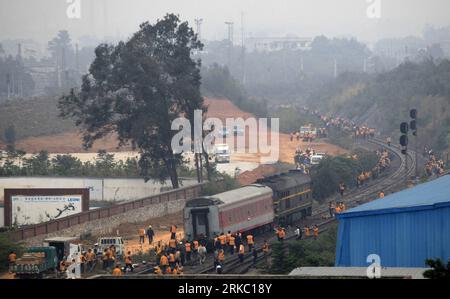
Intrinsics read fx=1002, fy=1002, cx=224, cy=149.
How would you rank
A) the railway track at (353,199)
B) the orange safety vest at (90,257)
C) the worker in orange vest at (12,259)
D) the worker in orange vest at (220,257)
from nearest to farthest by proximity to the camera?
the worker in orange vest at (12,259) < the railway track at (353,199) < the worker in orange vest at (220,257) < the orange safety vest at (90,257)

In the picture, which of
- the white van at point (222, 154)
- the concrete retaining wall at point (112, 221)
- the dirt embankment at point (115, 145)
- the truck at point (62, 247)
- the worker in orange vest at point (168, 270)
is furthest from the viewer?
the dirt embankment at point (115, 145)

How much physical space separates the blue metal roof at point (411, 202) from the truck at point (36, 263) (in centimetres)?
967

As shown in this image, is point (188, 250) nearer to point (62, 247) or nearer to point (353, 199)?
point (62, 247)

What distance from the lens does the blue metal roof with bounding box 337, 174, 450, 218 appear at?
19.8 meters

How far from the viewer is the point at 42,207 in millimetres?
38531

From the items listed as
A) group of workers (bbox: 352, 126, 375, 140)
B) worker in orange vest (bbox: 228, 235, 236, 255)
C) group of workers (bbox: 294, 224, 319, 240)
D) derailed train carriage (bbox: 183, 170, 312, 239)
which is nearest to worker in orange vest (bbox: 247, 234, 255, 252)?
worker in orange vest (bbox: 228, 235, 236, 255)

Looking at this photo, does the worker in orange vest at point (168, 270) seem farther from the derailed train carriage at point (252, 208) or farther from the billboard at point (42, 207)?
the billboard at point (42, 207)

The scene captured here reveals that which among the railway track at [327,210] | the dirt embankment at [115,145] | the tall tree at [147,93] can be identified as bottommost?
the railway track at [327,210]

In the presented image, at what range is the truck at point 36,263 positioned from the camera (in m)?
27.5

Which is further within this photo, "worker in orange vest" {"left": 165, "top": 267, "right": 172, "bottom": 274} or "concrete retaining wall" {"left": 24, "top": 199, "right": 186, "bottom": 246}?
"concrete retaining wall" {"left": 24, "top": 199, "right": 186, "bottom": 246}

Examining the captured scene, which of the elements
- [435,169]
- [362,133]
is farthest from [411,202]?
[362,133]

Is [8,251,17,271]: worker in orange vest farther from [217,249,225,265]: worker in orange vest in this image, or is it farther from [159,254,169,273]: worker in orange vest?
[217,249,225,265]: worker in orange vest

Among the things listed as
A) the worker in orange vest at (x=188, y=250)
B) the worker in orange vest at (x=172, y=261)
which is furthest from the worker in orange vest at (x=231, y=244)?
the worker in orange vest at (x=172, y=261)

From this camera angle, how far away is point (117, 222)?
39219 millimetres
